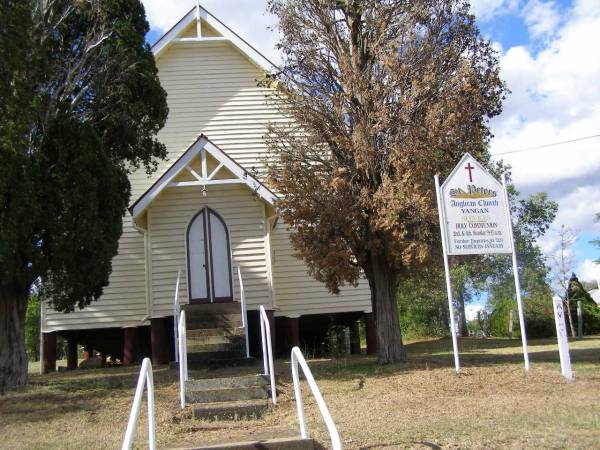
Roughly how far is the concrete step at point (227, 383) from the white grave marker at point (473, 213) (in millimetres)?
3258

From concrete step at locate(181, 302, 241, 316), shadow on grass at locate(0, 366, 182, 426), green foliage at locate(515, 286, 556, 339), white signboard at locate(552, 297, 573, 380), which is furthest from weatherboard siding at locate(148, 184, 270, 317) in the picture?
green foliage at locate(515, 286, 556, 339)

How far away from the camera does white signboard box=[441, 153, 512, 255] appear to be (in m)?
10.8

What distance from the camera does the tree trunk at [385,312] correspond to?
12539 millimetres

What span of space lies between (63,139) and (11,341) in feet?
11.7

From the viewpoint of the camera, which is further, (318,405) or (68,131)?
(68,131)

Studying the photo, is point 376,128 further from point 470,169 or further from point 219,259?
point 219,259

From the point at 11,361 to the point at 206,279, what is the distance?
5.85 meters

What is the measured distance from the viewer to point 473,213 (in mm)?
10852

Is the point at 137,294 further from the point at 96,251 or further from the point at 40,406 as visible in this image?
the point at 40,406

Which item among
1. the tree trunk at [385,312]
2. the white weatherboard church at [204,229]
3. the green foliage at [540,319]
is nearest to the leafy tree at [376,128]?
the tree trunk at [385,312]

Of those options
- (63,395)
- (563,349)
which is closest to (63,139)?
(63,395)

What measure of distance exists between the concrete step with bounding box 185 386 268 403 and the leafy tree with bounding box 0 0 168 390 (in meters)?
3.45

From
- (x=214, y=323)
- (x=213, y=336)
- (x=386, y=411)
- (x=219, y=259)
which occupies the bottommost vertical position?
(x=386, y=411)

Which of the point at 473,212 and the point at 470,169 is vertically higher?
the point at 470,169
